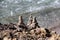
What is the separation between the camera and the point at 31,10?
383 inches

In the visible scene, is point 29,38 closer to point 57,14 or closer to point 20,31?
point 20,31

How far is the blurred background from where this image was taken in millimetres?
9039

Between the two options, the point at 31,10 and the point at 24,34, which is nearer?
the point at 24,34

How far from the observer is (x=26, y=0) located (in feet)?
34.6

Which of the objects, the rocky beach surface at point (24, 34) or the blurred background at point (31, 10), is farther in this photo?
the blurred background at point (31, 10)

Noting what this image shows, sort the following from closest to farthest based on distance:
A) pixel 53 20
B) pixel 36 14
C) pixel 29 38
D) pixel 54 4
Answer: pixel 29 38
pixel 53 20
pixel 36 14
pixel 54 4

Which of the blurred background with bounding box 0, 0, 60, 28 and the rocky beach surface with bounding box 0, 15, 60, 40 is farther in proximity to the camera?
the blurred background with bounding box 0, 0, 60, 28

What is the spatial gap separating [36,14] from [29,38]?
588 cm

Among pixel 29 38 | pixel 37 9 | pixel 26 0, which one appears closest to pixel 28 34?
pixel 29 38

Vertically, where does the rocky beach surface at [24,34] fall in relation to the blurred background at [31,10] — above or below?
above

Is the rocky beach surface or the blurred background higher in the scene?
the rocky beach surface

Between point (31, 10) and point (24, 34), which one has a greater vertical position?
point (24, 34)

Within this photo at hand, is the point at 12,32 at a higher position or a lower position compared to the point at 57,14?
higher

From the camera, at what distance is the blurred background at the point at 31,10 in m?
9.04
